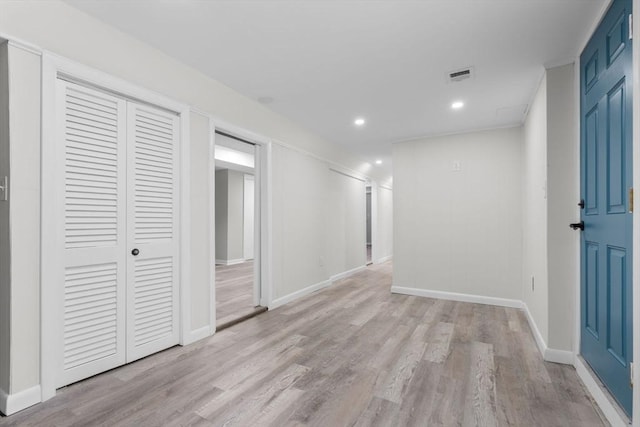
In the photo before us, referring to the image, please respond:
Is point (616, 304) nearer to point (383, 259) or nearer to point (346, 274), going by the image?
point (346, 274)

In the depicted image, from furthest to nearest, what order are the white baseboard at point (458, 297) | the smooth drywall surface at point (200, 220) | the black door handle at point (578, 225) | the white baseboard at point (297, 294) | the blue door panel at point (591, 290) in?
the white baseboard at point (458, 297) → the white baseboard at point (297, 294) → the smooth drywall surface at point (200, 220) → the black door handle at point (578, 225) → the blue door panel at point (591, 290)

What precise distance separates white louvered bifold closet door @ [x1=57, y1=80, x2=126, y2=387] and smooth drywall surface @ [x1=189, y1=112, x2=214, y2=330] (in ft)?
1.89

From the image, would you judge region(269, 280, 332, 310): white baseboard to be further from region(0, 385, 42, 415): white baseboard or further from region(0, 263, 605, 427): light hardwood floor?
region(0, 385, 42, 415): white baseboard

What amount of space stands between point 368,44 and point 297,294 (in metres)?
3.16

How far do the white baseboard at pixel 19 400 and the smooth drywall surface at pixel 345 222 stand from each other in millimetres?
3775

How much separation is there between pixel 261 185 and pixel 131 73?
5.87 feet

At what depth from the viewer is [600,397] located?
178cm

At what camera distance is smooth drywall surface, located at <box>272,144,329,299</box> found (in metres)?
3.87

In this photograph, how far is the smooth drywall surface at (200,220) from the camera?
2.74m

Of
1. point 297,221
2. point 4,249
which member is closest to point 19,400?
point 4,249

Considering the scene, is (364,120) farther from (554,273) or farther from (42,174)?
(42,174)

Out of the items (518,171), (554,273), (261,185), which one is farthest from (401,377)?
(518,171)

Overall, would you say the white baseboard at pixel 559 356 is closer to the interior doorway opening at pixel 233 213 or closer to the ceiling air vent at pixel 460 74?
the ceiling air vent at pixel 460 74

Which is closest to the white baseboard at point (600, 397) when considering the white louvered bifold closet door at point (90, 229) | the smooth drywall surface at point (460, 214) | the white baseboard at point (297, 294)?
the smooth drywall surface at point (460, 214)
